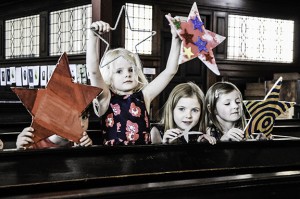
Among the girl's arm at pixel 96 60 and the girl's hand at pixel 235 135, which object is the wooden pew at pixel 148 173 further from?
the girl's arm at pixel 96 60

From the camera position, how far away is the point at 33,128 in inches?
45.6

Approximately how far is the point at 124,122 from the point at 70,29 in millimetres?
5917

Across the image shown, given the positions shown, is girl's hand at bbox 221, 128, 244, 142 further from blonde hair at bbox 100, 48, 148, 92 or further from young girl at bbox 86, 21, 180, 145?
blonde hair at bbox 100, 48, 148, 92

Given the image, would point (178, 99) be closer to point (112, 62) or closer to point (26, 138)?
point (112, 62)

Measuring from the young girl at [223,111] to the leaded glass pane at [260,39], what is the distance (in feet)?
21.1

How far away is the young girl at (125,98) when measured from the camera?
1.73m

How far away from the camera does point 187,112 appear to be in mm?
1777

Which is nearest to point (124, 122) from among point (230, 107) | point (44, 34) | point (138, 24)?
point (230, 107)

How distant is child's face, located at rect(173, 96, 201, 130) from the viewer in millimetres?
1771

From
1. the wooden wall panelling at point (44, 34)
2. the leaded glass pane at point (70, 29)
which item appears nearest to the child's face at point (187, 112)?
the leaded glass pane at point (70, 29)

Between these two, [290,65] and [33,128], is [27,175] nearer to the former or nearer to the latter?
[33,128]

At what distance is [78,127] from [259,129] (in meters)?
0.79

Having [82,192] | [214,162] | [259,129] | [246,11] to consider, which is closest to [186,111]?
[259,129]

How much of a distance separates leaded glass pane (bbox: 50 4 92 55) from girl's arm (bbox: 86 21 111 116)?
5.40 meters
